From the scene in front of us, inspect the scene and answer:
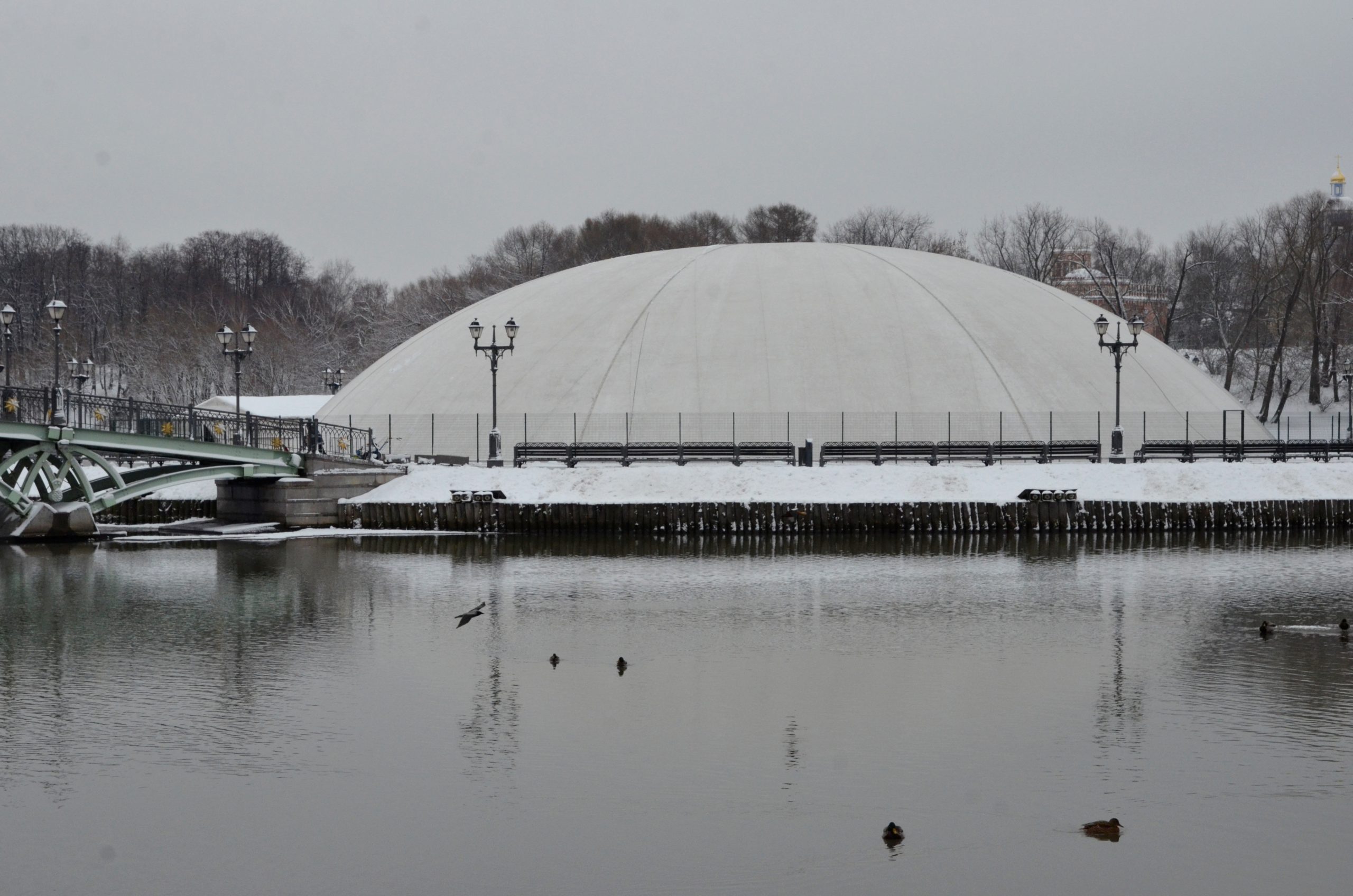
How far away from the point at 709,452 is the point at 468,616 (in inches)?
894

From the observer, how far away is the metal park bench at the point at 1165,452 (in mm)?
42594

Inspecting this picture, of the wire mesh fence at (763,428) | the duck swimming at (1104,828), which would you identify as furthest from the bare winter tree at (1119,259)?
the duck swimming at (1104,828)

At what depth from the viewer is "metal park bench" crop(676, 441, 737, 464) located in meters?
42.3

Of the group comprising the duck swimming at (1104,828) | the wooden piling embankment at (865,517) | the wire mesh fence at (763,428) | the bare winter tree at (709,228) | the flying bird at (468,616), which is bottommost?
the duck swimming at (1104,828)

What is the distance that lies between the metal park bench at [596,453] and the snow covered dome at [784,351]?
307 inches

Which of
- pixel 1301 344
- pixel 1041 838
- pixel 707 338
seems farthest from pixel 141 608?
pixel 1301 344

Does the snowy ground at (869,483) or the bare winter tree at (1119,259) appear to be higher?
the bare winter tree at (1119,259)

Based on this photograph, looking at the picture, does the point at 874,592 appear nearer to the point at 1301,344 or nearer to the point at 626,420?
the point at 626,420

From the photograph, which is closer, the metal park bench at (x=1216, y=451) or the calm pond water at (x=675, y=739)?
the calm pond water at (x=675, y=739)

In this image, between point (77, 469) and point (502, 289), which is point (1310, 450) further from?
point (502, 289)

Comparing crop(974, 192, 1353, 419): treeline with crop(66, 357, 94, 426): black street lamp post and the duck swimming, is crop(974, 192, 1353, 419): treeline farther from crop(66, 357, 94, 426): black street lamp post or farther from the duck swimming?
the duck swimming

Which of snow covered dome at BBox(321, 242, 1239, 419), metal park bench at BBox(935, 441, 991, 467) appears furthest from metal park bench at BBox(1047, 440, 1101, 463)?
snow covered dome at BBox(321, 242, 1239, 419)

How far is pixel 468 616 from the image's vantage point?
20.4 metres

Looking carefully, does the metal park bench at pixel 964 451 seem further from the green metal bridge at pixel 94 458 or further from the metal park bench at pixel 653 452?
the green metal bridge at pixel 94 458
